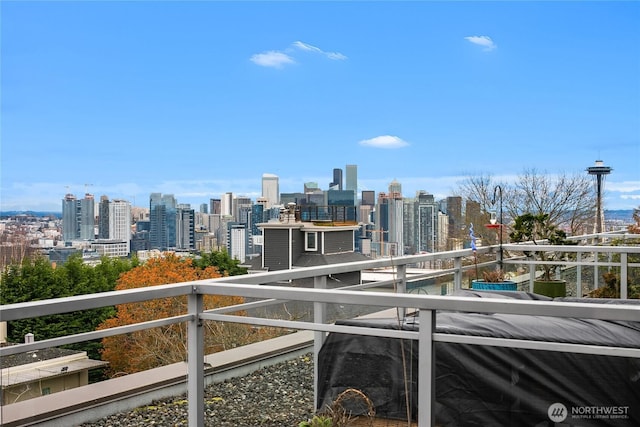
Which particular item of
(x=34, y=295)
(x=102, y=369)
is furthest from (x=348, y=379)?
(x=34, y=295)

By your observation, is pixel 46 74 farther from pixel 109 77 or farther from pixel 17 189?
pixel 17 189

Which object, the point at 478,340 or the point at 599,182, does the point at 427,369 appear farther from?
the point at 599,182

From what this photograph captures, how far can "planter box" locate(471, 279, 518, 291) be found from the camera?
18.1 ft

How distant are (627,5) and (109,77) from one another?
27231 millimetres

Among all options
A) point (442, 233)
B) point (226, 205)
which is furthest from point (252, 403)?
point (226, 205)

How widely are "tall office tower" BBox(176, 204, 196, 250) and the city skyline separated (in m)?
11.6

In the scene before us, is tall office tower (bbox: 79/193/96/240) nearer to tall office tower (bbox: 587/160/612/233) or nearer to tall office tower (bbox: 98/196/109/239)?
tall office tower (bbox: 98/196/109/239)

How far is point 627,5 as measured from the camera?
29.6 metres

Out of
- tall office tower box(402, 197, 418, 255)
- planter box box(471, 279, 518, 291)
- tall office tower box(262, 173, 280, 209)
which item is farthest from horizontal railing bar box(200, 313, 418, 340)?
tall office tower box(262, 173, 280, 209)

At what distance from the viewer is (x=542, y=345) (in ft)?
6.76

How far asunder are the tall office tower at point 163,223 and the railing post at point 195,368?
18645 millimetres

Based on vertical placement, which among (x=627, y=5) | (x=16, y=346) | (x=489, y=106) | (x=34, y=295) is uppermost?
(x=627, y=5)

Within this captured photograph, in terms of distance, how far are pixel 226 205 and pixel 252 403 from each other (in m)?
25.5

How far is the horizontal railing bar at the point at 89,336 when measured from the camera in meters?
2.15
